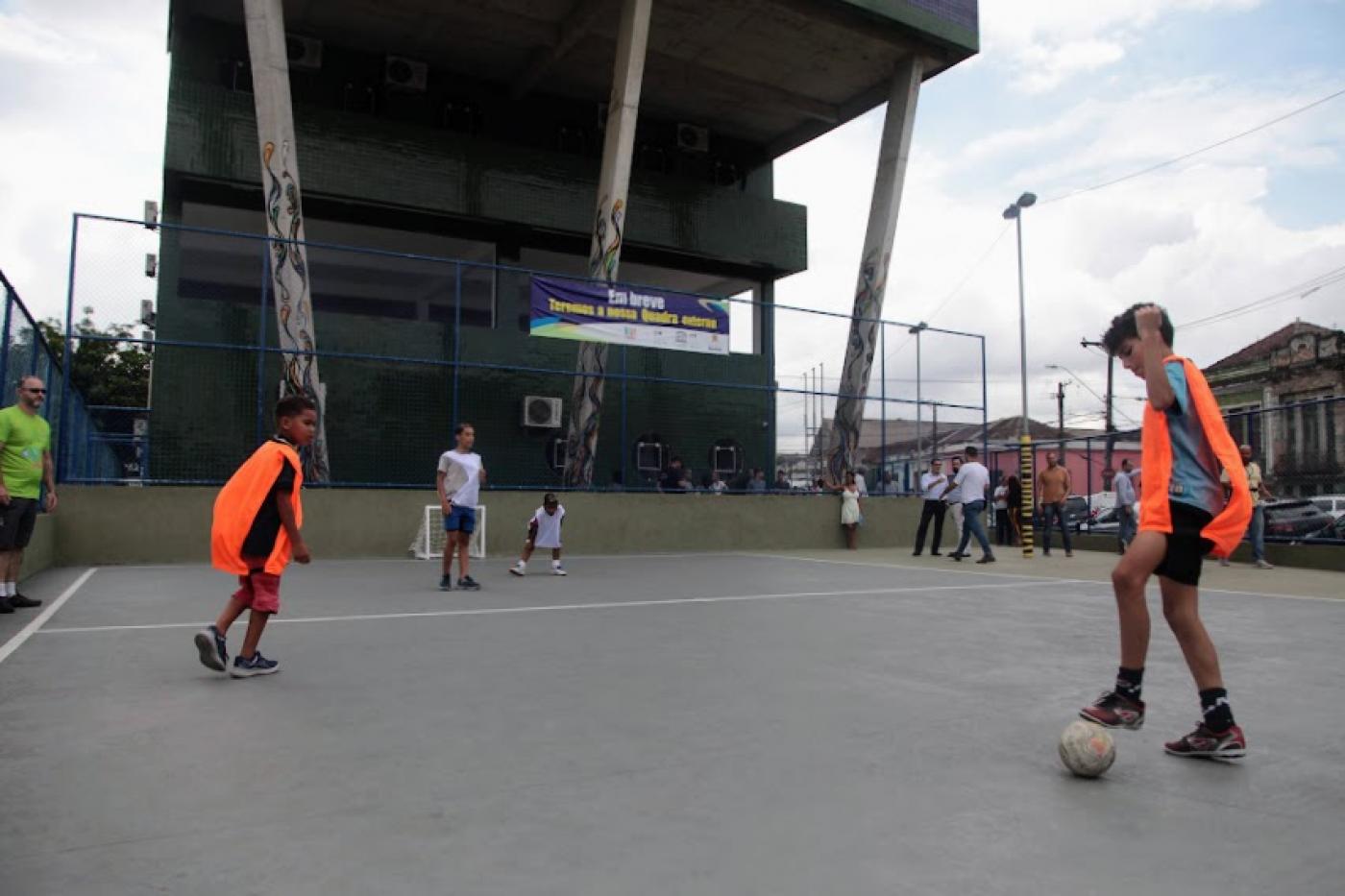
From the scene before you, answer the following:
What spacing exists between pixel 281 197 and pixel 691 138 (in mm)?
11738

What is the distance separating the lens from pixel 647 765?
323 cm

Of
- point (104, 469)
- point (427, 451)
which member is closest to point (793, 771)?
point (427, 451)

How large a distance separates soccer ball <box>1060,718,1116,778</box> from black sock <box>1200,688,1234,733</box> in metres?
0.51

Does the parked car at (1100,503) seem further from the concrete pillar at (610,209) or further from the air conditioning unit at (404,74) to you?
the air conditioning unit at (404,74)

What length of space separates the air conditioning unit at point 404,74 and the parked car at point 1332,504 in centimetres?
1981

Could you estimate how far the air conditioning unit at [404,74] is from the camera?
2061 cm

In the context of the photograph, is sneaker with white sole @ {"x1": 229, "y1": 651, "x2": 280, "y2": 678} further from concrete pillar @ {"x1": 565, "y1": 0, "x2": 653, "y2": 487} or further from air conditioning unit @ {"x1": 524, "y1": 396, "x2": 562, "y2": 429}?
air conditioning unit @ {"x1": 524, "y1": 396, "x2": 562, "y2": 429}

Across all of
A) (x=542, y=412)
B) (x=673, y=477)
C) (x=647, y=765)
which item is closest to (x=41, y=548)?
(x=542, y=412)

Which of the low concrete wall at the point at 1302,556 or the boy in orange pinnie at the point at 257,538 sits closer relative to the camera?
the boy in orange pinnie at the point at 257,538

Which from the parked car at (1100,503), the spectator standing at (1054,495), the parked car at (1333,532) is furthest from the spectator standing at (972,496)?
the parked car at (1100,503)

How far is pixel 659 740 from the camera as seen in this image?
3.56 metres

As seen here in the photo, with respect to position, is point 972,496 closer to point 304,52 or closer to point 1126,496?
point 1126,496

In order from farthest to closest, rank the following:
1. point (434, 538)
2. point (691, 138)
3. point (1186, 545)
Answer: point (691, 138)
point (434, 538)
point (1186, 545)

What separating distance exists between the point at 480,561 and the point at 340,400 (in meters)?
5.90
